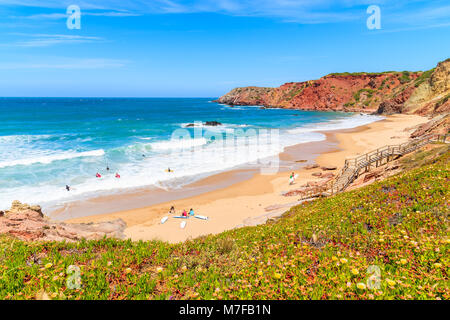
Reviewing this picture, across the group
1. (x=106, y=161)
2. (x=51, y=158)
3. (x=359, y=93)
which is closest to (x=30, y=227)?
(x=106, y=161)

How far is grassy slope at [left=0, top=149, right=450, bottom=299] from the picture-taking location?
3.92 meters

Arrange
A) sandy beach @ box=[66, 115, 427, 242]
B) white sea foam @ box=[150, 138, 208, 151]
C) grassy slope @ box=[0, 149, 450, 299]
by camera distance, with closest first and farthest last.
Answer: grassy slope @ box=[0, 149, 450, 299], sandy beach @ box=[66, 115, 427, 242], white sea foam @ box=[150, 138, 208, 151]

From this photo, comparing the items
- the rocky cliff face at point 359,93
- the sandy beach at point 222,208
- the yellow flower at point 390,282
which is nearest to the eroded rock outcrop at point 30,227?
the sandy beach at point 222,208

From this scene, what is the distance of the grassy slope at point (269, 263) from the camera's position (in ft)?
12.9

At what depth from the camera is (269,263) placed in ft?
16.4

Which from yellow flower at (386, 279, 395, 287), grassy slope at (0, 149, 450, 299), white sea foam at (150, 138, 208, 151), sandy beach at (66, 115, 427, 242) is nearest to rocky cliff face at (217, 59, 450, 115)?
white sea foam at (150, 138, 208, 151)

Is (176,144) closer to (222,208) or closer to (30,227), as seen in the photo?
(222,208)

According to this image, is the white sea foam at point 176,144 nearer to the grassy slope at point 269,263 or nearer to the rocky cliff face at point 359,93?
the grassy slope at point 269,263

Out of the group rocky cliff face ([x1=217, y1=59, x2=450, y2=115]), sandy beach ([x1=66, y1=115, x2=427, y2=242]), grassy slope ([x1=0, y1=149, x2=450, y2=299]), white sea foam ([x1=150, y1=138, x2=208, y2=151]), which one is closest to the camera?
grassy slope ([x1=0, y1=149, x2=450, y2=299])

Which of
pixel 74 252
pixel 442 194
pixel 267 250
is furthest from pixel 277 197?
pixel 74 252

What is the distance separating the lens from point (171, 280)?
4.49m

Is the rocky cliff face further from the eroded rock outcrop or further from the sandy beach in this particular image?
the eroded rock outcrop

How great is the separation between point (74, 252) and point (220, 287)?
377 centimetres
